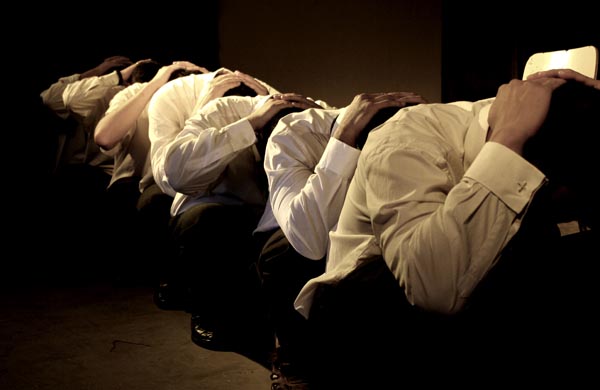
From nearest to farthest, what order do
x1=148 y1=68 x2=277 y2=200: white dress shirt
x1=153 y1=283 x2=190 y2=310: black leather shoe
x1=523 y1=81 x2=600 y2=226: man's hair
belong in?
1. x1=523 y1=81 x2=600 y2=226: man's hair
2. x1=148 y1=68 x2=277 y2=200: white dress shirt
3. x1=153 y1=283 x2=190 y2=310: black leather shoe

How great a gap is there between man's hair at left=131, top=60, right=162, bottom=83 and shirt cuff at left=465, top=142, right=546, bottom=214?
12.6 ft

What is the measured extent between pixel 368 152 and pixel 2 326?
2389mm

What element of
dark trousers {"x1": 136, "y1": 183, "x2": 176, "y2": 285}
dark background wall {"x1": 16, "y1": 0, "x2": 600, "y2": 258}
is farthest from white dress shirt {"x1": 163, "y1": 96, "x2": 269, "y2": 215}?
dark background wall {"x1": 16, "y1": 0, "x2": 600, "y2": 258}

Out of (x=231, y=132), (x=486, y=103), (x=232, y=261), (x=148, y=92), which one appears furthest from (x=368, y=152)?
(x=148, y=92)

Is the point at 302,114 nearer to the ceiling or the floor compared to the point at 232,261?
nearer to the ceiling

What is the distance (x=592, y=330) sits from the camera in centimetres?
112

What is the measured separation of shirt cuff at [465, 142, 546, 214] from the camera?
1.19 m

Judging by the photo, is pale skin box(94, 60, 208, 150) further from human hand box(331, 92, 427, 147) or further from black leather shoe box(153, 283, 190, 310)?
human hand box(331, 92, 427, 147)

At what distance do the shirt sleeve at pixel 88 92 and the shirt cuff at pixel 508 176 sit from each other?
3956 mm

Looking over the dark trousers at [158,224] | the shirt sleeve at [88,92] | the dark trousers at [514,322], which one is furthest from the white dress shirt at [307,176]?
the shirt sleeve at [88,92]

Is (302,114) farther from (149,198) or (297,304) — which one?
(149,198)

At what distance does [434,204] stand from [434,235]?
0.10 m

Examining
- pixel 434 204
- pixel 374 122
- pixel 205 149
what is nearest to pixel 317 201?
pixel 374 122

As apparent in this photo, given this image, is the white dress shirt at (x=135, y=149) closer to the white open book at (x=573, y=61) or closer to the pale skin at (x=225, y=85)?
the pale skin at (x=225, y=85)
